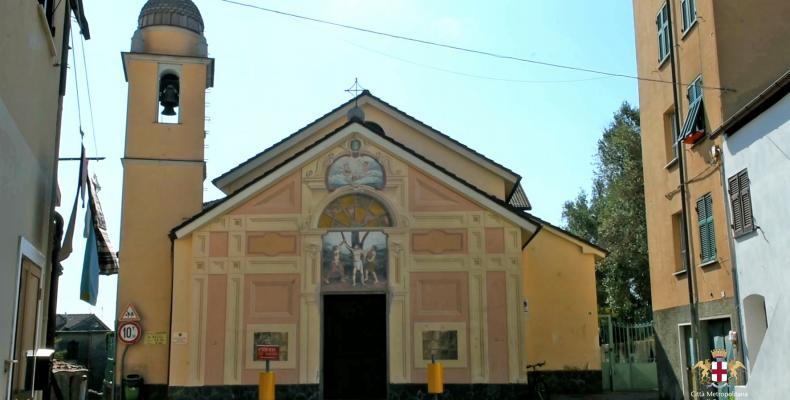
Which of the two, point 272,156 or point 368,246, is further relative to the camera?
point 272,156

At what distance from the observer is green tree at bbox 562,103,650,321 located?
39.3m

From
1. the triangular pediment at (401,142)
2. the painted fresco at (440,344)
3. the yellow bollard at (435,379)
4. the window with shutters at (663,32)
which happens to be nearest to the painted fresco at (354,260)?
the painted fresco at (440,344)

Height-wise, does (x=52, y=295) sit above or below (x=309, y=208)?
below

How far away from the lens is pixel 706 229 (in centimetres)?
1633

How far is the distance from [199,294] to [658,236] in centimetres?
1086

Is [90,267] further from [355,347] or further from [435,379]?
[355,347]

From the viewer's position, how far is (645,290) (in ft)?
134

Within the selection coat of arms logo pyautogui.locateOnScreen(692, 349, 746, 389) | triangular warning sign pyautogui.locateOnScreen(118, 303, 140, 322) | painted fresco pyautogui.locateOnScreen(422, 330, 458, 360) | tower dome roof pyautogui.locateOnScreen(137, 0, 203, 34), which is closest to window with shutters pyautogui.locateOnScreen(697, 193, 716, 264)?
coat of arms logo pyautogui.locateOnScreen(692, 349, 746, 389)

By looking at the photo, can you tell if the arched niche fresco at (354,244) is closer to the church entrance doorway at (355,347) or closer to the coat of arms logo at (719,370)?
the church entrance doorway at (355,347)

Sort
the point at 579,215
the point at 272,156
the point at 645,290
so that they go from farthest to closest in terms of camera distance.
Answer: the point at 579,215, the point at 645,290, the point at 272,156

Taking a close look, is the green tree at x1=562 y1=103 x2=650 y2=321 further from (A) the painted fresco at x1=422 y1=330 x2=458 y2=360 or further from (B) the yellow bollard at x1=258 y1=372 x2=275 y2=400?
(B) the yellow bollard at x1=258 y1=372 x2=275 y2=400

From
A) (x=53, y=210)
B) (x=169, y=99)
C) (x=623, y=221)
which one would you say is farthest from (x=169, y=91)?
(x=623, y=221)

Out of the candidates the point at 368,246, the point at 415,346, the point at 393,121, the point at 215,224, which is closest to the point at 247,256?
the point at 215,224

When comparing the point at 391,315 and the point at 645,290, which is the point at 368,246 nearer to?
the point at 391,315
